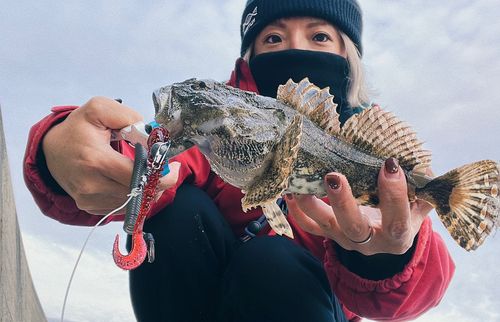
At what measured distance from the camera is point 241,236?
265 cm

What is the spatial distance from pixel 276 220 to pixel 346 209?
0.37 m

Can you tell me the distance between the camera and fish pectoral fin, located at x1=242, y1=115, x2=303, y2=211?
140cm

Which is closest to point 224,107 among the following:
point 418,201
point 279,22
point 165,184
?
point 165,184

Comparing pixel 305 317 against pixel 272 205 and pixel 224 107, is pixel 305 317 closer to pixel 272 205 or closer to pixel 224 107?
pixel 272 205

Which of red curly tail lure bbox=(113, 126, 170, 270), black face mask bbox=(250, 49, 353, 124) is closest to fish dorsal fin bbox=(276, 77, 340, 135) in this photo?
red curly tail lure bbox=(113, 126, 170, 270)

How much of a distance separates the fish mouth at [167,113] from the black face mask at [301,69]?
1527mm

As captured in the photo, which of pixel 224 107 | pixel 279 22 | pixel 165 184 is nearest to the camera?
pixel 224 107

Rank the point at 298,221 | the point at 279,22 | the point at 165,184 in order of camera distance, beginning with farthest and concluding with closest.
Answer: the point at 279,22 < the point at 298,221 < the point at 165,184

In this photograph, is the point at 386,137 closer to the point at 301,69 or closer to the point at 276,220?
the point at 276,220

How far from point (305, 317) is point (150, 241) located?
0.95 meters

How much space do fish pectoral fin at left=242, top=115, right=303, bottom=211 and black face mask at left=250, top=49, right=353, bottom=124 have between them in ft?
4.59

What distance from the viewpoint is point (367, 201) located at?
1.81 m

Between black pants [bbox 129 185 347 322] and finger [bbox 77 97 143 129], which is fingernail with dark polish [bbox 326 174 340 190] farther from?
finger [bbox 77 97 143 129]

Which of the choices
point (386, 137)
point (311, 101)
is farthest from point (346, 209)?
point (311, 101)
